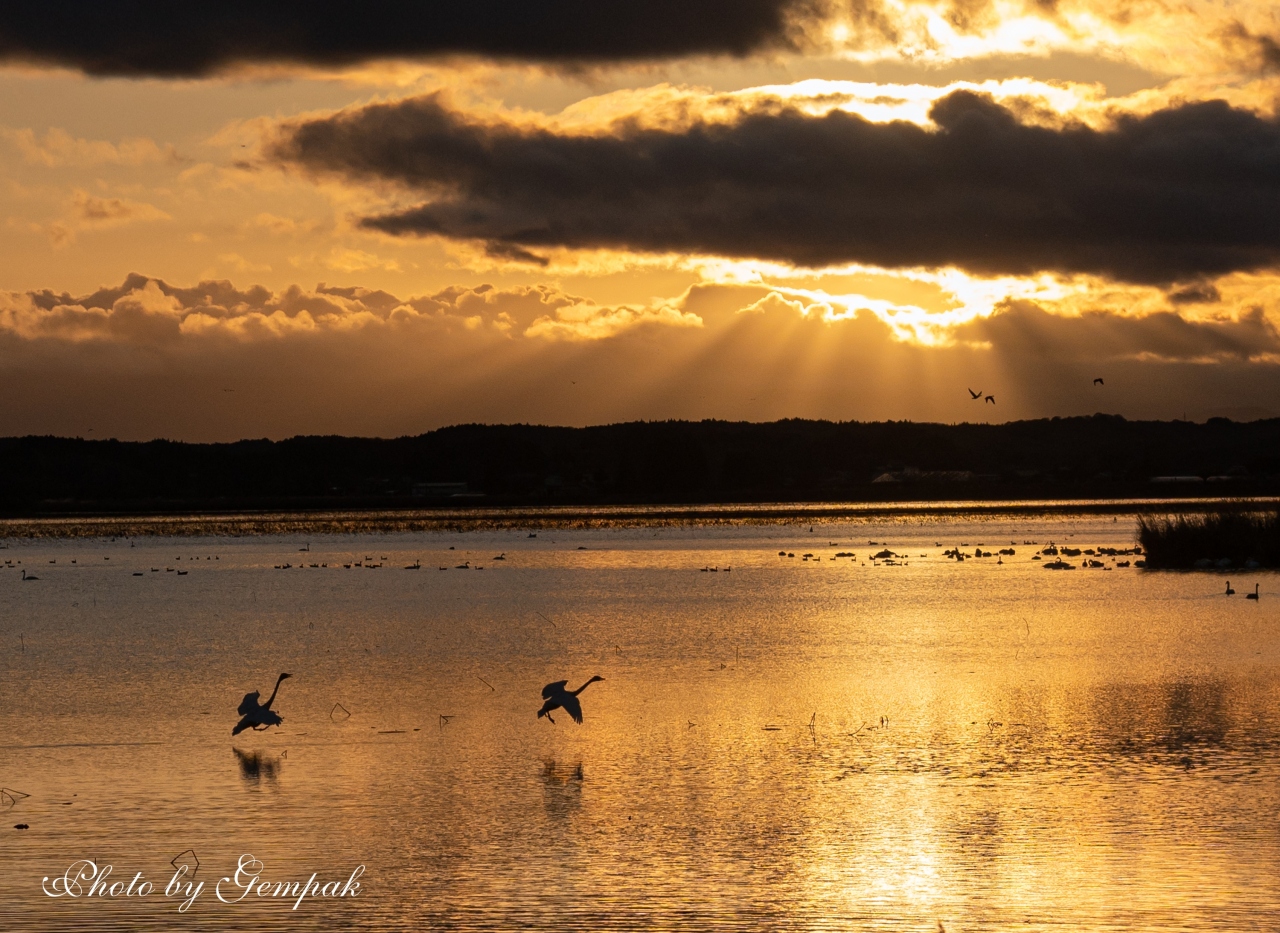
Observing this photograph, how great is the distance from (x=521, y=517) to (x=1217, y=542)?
238ft

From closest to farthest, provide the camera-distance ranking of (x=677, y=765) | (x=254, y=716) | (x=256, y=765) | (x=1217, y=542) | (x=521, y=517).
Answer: (x=677, y=765)
(x=256, y=765)
(x=254, y=716)
(x=1217, y=542)
(x=521, y=517)

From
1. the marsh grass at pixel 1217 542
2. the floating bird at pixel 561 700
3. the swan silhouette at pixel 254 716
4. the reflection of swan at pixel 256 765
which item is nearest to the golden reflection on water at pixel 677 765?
the reflection of swan at pixel 256 765

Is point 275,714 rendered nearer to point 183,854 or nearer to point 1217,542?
point 183,854

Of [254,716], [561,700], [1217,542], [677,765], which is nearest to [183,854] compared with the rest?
[254,716]

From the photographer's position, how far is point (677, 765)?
17984 millimetres

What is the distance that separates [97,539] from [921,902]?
89742 millimetres

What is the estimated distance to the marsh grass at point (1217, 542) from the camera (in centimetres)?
5253

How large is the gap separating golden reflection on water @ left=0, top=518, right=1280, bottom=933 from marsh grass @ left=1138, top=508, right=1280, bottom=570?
592 inches

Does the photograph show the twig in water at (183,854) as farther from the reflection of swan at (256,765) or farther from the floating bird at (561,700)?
the floating bird at (561,700)

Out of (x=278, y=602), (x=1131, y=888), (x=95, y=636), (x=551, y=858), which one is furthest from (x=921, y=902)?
(x=278, y=602)

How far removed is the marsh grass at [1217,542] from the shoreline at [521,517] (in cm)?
3754

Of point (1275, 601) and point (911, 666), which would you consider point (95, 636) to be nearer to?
point (911, 666)

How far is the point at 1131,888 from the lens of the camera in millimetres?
12523

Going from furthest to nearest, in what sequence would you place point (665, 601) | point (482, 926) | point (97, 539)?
point (97, 539), point (665, 601), point (482, 926)
